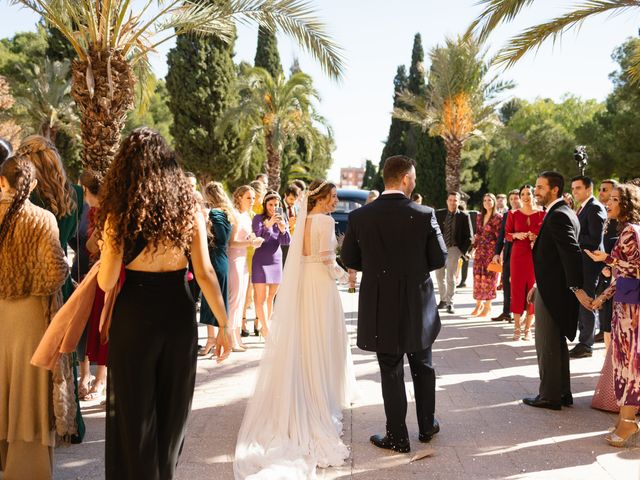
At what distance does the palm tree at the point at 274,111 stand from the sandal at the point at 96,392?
66.6ft

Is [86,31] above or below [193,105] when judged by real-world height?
below

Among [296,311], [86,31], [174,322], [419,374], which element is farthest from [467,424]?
[86,31]

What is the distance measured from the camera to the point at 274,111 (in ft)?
87.5

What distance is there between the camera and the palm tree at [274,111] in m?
26.1

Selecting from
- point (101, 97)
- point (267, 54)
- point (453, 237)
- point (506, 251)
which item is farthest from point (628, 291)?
point (267, 54)

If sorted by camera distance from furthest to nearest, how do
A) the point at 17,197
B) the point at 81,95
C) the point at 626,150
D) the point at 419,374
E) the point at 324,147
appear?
the point at 626,150 → the point at 324,147 → the point at 81,95 → the point at 419,374 → the point at 17,197

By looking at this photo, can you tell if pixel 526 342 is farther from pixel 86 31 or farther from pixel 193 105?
pixel 193 105

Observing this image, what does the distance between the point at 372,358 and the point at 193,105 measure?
1038 inches

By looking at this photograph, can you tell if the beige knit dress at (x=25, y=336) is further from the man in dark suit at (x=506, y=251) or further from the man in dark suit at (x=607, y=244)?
the man in dark suit at (x=506, y=251)

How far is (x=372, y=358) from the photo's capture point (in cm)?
741

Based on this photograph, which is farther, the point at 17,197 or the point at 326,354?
the point at 326,354

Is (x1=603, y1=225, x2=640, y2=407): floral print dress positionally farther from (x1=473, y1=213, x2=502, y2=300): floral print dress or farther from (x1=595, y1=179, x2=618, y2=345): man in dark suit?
(x1=473, y1=213, x2=502, y2=300): floral print dress

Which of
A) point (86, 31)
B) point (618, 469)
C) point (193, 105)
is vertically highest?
point (193, 105)

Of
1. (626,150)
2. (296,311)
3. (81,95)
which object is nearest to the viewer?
(296,311)
